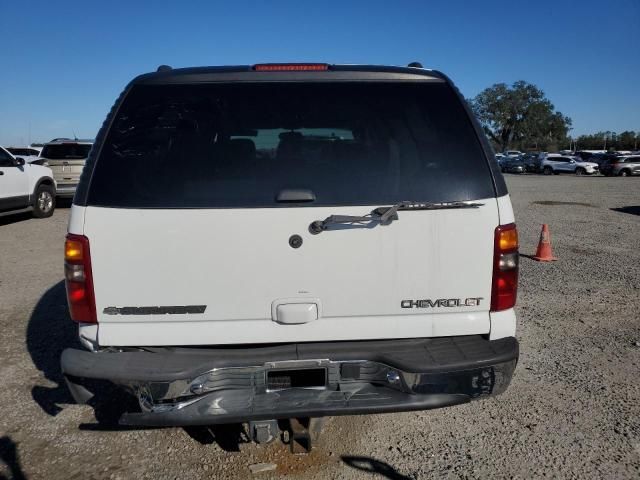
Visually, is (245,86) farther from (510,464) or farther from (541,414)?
(541,414)

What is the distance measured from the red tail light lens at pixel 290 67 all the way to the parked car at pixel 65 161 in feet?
41.7

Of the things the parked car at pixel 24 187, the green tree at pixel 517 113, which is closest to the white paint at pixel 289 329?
the parked car at pixel 24 187

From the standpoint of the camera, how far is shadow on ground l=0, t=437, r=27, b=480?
2.87 meters

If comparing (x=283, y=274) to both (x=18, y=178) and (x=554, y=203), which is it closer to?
(x=18, y=178)

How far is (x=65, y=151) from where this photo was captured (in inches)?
565

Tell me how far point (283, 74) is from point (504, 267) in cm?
148

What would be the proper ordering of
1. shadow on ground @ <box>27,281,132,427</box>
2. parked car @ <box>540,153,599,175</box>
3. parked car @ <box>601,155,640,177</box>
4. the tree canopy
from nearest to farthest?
shadow on ground @ <box>27,281,132,427</box> < parked car @ <box>601,155,640,177</box> < parked car @ <box>540,153,599,175</box> < the tree canopy

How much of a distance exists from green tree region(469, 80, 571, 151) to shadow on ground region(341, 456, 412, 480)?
9007 cm

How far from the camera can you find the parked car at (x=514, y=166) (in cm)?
4562

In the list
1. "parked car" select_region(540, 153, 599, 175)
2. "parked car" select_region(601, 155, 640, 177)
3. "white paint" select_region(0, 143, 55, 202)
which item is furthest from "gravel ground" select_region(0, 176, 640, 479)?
"parked car" select_region(540, 153, 599, 175)

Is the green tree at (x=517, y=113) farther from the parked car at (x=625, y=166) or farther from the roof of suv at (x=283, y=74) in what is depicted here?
the roof of suv at (x=283, y=74)

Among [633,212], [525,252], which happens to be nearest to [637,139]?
[633,212]

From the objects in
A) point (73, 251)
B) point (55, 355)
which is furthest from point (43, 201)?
point (73, 251)

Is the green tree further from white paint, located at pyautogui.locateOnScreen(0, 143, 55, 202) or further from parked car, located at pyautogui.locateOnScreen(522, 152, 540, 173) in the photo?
white paint, located at pyautogui.locateOnScreen(0, 143, 55, 202)
